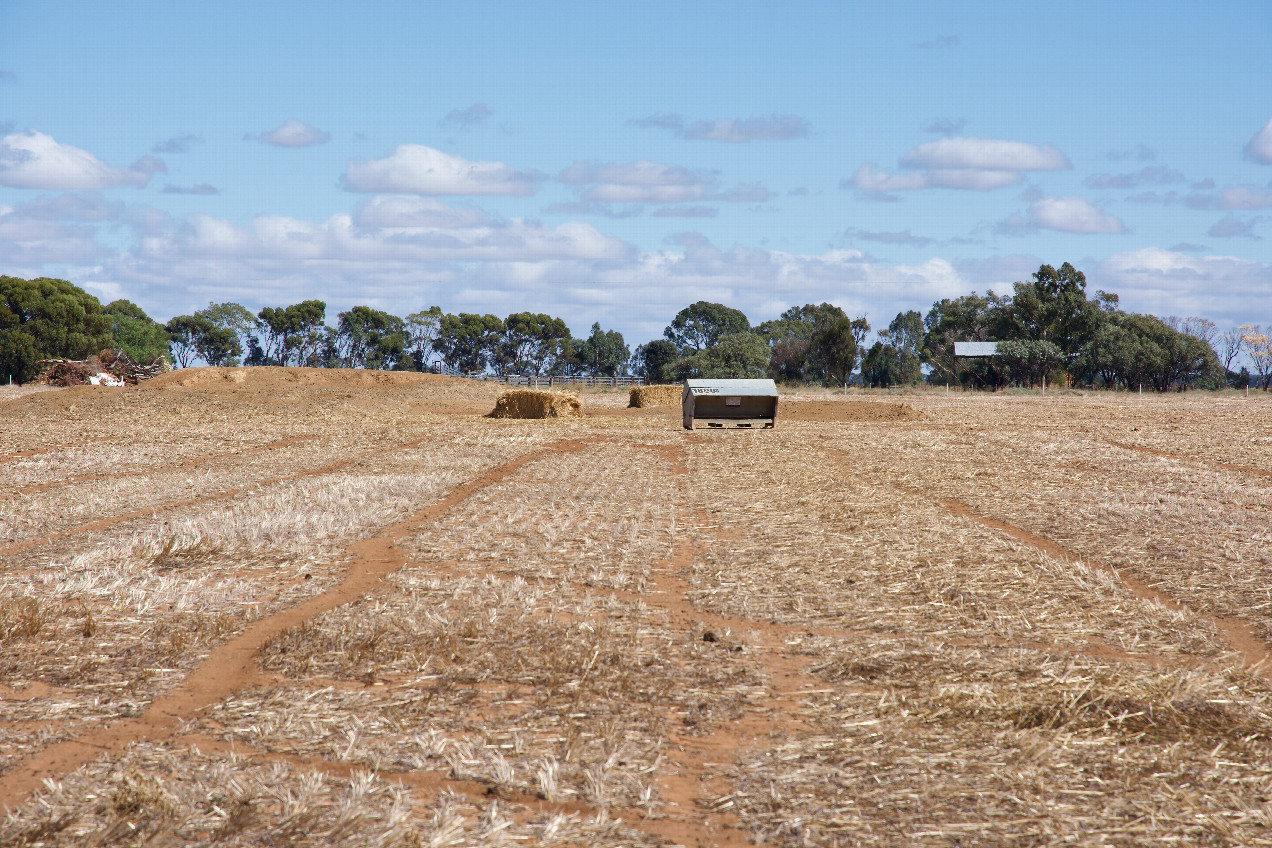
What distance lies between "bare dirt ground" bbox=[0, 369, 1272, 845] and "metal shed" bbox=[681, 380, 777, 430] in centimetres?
1332

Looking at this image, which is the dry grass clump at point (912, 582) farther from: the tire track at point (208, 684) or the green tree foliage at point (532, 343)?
the green tree foliage at point (532, 343)

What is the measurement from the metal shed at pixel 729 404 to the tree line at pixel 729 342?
47.7 metres

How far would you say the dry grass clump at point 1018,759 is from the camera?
4.02 m

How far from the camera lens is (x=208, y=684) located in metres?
5.69

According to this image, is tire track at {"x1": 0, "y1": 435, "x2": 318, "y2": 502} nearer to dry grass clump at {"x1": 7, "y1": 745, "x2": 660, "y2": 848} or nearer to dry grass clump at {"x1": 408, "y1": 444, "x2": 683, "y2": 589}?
dry grass clump at {"x1": 408, "y1": 444, "x2": 683, "y2": 589}

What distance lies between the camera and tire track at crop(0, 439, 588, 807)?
4.50 m

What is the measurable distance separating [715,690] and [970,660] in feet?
5.46

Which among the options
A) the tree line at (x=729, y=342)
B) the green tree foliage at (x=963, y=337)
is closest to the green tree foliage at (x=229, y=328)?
the tree line at (x=729, y=342)

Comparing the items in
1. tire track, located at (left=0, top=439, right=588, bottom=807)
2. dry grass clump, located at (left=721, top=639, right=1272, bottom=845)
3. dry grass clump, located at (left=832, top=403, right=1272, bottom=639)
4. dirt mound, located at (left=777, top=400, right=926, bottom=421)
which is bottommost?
tire track, located at (left=0, top=439, right=588, bottom=807)

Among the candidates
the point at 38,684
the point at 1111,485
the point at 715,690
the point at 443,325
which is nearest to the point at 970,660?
the point at 715,690

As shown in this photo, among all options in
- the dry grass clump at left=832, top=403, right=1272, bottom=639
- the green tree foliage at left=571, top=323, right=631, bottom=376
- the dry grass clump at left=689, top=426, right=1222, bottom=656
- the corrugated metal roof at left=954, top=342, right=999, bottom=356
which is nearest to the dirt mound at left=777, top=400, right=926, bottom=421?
the dry grass clump at left=832, top=403, right=1272, bottom=639

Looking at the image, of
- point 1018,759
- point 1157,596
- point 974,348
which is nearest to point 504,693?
point 1018,759

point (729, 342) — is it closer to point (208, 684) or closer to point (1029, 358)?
point (1029, 358)

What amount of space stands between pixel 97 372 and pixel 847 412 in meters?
40.9
